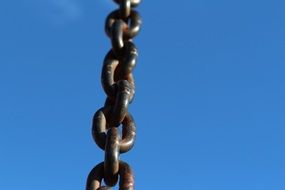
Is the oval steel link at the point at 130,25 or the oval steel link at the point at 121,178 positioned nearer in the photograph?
the oval steel link at the point at 121,178

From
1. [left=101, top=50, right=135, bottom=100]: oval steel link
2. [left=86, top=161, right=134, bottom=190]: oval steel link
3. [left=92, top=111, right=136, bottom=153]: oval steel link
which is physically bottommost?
[left=86, top=161, right=134, bottom=190]: oval steel link

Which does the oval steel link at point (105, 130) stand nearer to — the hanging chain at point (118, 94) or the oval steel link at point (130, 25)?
the hanging chain at point (118, 94)

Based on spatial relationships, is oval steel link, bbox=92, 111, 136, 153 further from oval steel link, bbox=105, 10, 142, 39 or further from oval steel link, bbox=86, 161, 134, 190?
oval steel link, bbox=105, 10, 142, 39

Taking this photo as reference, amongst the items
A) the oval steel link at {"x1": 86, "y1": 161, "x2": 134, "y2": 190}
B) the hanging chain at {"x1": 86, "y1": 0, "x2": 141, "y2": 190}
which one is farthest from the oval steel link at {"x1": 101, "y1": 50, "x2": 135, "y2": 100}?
the oval steel link at {"x1": 86, "y1": 161, "x2": 134, "y2": 190}

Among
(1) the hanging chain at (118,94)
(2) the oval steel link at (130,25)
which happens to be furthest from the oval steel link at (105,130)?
(2) the oval steel link at (130,25)

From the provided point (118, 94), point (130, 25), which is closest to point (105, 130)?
point (118, 94)

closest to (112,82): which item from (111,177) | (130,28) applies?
(130,28)

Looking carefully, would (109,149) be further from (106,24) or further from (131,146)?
(106,24)
